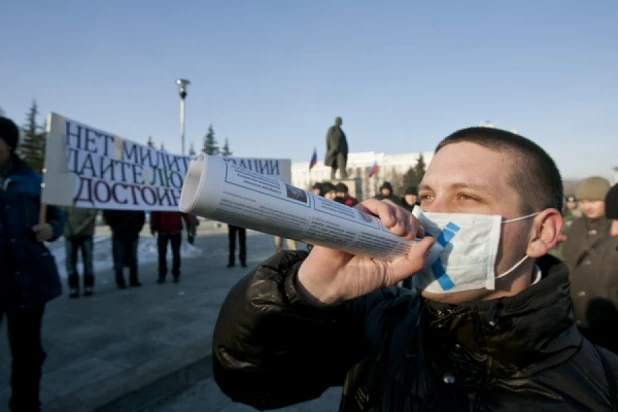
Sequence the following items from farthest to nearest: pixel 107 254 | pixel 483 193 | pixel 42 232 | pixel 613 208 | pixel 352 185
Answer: pixel 352 185, pixel 107 254, pixel 613 208, pixel 42 232, pixel 483 193

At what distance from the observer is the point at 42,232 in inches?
108

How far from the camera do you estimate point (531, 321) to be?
1.18 metres

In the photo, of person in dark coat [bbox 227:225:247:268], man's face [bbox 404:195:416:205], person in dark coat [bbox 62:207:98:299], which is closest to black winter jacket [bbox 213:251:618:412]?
person in dark coat [bbox 62:207:98:299]

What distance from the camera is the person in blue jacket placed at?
2.59m

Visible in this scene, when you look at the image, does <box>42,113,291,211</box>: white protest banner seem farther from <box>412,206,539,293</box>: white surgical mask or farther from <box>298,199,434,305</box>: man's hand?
<box>412,206,539,293</box>: white surgical mask

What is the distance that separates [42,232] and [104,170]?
9.71 feet

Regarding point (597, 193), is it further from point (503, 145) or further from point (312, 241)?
point (312, 241)

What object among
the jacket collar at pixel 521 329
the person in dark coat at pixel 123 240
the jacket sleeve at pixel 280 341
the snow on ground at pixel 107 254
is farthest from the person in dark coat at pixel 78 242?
the jacket collar at pixel 521 329

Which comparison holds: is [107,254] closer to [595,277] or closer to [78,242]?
[78,242]

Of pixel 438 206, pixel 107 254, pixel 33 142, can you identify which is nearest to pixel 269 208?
pixel 438 206

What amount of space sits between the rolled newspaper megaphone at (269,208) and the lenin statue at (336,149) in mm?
13538

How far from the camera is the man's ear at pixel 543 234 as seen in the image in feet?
4.60

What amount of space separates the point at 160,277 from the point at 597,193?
7.32 metres

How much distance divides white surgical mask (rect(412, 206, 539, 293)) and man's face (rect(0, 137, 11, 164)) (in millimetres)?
2925
